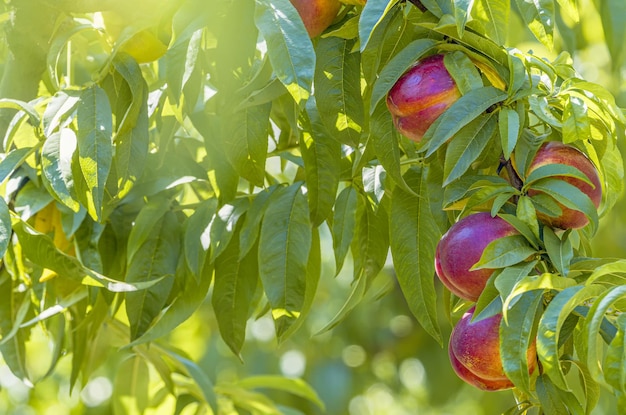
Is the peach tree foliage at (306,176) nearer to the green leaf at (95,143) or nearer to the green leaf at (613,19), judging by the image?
the green leaf at (95,143)

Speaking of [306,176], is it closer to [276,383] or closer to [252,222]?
[252,222]

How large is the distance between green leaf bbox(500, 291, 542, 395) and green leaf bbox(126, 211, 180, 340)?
37 cm

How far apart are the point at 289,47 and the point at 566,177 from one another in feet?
0.70

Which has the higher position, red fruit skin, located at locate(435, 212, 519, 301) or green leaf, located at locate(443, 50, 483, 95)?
green leaf, located at locate(443, 50, 483, 95)

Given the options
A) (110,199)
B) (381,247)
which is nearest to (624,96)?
(381,247)

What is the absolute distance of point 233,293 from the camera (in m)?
0.87

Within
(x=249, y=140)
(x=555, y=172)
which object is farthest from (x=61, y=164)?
(x=555, y=172)

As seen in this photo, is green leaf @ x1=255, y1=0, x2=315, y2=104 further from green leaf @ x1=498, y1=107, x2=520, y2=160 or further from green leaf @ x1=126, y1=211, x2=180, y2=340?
green leaf @ x1=126, y1=211, x2=180, y2=340

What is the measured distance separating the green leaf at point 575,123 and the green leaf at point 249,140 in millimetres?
253

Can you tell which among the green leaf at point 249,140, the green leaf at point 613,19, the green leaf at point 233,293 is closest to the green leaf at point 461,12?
the green leaf at point 249,140


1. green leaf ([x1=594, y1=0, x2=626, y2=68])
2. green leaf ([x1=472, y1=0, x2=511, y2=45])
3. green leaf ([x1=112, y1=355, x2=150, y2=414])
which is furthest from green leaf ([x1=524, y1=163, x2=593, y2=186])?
green leaf ([x1=112, y1=355, x2=150, y2=414])

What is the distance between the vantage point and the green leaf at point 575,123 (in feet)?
2.07

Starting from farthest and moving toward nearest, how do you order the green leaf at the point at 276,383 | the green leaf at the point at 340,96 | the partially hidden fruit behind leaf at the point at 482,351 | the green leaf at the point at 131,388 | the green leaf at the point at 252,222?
the green leaf at the point at 276,383, the green leaf at the point at 131,388, the green leaf at the point at 252,222, the green leaf at the point at 340,96, the partially hidden fruit behind leaf at the point at 482,351

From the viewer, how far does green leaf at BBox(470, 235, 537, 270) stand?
61cm
